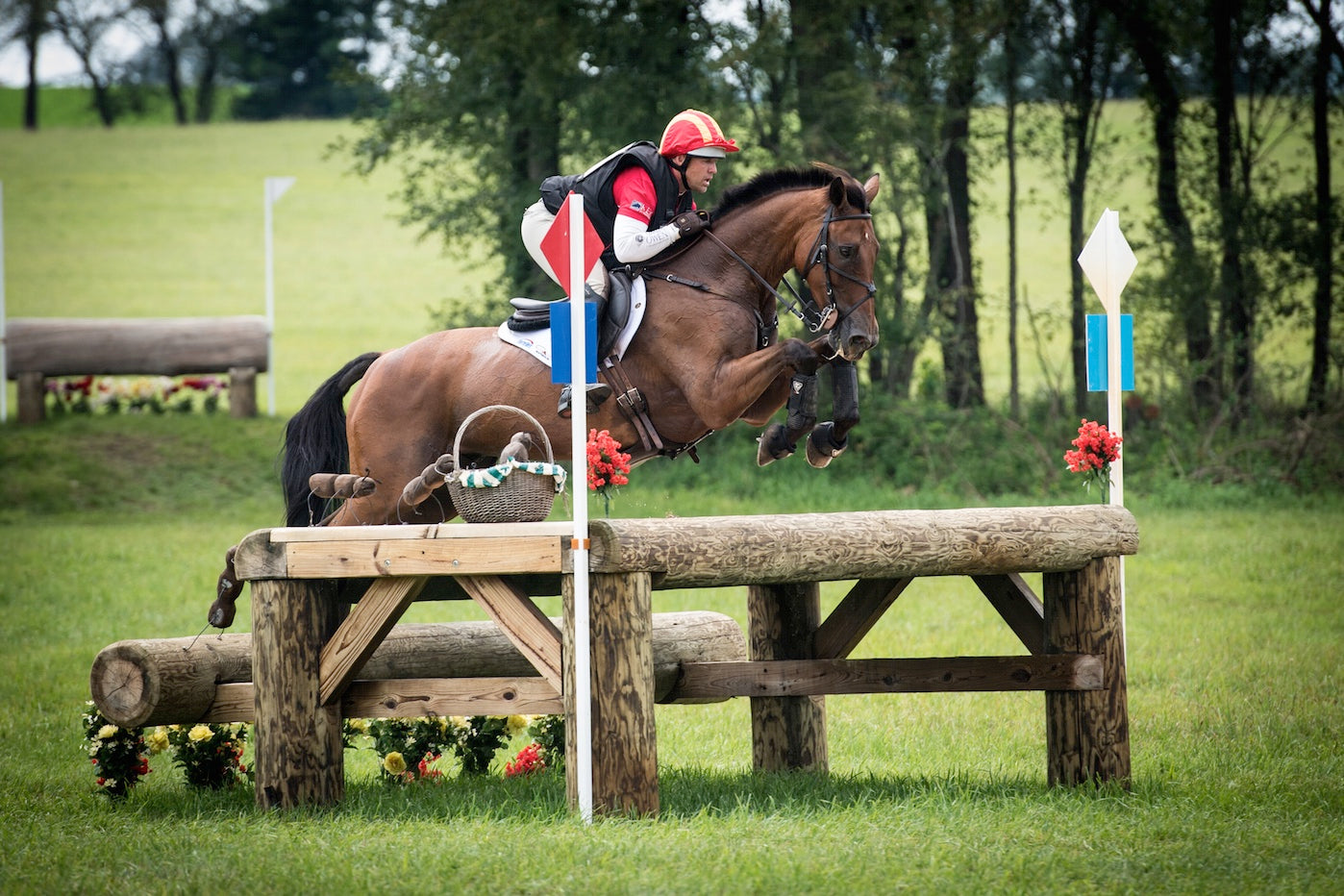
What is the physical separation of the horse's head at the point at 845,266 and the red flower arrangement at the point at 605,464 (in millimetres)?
947

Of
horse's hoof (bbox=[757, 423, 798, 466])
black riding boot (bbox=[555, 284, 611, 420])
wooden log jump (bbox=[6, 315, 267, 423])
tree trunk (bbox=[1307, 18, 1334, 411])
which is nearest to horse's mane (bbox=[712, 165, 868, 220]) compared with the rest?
black riding boot (bbox=[555, 284, 611, 420])

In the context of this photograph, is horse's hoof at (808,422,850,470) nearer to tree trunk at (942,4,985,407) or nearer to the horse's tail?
the horse's tail

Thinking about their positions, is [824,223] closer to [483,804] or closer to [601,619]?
[601,619]

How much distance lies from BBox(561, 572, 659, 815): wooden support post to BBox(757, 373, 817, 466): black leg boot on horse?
0.95m

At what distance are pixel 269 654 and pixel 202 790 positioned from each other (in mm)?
1116

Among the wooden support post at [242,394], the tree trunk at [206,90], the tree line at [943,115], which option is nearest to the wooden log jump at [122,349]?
the wooden support post at [242,394]

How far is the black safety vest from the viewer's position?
17.2ft

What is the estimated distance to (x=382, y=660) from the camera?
5383mm

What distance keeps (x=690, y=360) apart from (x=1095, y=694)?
184 cm

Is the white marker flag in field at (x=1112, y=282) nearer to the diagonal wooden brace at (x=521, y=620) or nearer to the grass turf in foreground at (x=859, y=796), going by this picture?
the grass turf in foreground at (x=859, y=796)

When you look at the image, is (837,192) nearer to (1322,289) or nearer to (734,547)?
(734,547)

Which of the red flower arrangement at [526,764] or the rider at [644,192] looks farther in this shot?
the red flower arrangement at [526,764]

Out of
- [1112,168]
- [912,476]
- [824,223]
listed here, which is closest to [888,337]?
[912,476]

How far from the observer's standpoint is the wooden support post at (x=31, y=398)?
52.1ft
